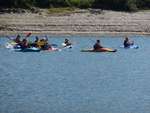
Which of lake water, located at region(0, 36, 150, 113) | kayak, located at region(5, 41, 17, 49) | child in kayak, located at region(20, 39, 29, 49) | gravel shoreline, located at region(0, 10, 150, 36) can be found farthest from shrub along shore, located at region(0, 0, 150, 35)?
child in kayak, located at region(20, 39, 29, 49)

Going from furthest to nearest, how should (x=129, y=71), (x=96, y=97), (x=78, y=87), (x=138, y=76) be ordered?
(x=129, y=71), (x=138, y=76), (x=78, y=87), (x=96, y=97)

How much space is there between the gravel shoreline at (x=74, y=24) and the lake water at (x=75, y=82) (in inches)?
458

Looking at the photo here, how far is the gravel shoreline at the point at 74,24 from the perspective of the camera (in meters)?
74.5

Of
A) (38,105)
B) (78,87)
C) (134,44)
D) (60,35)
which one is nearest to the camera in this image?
(38,105)

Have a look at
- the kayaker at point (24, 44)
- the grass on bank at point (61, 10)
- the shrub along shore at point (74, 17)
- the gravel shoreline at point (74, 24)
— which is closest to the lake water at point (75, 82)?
the kayaker at point (24, 44)

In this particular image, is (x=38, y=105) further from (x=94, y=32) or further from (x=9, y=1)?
(x=9, y=1)

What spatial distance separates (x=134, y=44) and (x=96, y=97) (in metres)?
31.6

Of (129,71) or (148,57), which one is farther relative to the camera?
(148,57)

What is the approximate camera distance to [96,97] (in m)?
35.9

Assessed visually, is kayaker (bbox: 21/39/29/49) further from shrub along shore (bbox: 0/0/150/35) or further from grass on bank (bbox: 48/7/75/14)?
grass on bank (bbox: 48/7/75/14)

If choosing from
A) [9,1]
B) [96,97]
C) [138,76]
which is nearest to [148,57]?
[138,76]

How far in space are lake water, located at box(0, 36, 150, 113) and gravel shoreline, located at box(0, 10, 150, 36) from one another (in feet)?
38.2

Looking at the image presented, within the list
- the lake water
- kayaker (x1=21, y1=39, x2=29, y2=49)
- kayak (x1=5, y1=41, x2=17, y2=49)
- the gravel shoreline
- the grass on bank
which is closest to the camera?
the lake water

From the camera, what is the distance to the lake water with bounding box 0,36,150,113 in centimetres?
3341
